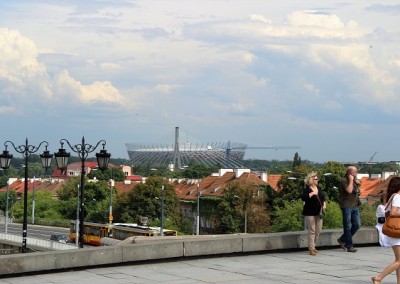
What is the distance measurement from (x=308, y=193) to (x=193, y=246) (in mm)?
2393

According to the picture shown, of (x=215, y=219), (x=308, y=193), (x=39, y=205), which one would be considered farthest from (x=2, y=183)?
(x=308, y=193)

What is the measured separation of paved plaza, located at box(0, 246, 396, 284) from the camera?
1277cm

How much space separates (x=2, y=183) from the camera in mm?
196875

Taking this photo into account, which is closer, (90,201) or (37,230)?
(37,230)

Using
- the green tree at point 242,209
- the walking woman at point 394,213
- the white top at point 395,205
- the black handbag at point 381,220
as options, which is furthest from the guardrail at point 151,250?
the green tree at point 242,209

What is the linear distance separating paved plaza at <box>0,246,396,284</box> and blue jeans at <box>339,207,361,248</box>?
48 cm

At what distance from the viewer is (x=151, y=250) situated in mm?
14453

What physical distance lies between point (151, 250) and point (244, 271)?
166 cm

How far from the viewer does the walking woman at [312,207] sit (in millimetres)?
15836

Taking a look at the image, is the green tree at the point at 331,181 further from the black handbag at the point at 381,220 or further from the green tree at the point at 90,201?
the black handbag at the point at 381,220

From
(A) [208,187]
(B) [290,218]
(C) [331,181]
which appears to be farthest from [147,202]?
(C) [331,181]

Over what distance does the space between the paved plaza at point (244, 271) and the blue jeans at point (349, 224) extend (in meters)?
0.48

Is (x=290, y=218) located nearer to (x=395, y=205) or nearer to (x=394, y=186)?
(x=394, y=186)

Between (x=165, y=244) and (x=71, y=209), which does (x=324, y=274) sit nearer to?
(x=165, y=244)
